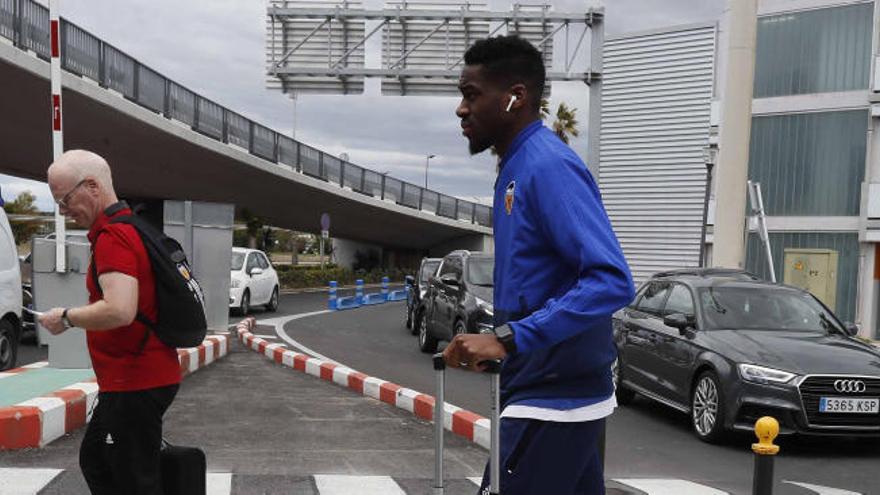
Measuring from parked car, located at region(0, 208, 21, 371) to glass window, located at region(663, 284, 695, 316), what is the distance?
300 inches

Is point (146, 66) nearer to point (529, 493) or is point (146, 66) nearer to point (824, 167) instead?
point (824, 167)

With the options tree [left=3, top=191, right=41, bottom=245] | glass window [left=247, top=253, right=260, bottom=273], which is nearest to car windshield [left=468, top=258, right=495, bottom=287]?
glass window [left=247, top=253, right=260, bottom=273]

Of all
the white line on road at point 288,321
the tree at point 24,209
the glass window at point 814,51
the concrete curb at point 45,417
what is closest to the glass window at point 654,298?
the white line on road at point 288,321

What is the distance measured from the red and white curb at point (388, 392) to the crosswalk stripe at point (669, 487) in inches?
49.6

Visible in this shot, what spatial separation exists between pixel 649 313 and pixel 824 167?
1930 cm

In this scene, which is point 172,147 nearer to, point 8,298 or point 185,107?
point 185,107

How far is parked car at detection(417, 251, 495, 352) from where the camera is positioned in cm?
1284

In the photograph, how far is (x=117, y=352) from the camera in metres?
3.29

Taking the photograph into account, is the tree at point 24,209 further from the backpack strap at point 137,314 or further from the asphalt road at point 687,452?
the backpack strap at point 137,314

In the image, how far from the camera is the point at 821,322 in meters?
8.93

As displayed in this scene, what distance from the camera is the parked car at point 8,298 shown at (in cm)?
1029

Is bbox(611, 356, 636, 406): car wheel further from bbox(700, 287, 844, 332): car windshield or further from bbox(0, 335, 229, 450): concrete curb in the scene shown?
bbox(0, 335, 229, 450): concrete curb

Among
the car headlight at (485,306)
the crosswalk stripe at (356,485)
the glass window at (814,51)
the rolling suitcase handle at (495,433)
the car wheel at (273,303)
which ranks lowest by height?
the car wheel at (273,303)

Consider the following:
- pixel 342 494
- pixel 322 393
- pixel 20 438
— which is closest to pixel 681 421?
pixel 322 393
